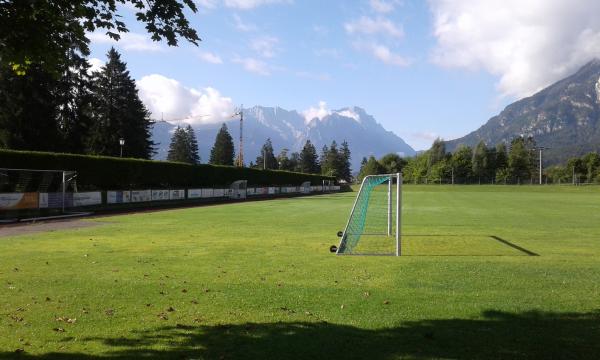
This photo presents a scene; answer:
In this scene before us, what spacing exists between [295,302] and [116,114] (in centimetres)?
6693

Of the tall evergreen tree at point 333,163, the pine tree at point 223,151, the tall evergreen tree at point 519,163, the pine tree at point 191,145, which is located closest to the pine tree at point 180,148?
the pine tree at point 191,145

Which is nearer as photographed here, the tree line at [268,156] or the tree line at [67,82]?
the tree line at [67,82]

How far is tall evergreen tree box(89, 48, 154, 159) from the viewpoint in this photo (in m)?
66.5

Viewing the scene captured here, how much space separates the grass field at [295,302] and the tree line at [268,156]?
104613 mm

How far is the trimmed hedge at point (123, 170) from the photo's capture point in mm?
31938

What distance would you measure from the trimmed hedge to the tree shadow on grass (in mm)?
29480

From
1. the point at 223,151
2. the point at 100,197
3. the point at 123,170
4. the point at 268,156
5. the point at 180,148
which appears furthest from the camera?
the point at 268,156

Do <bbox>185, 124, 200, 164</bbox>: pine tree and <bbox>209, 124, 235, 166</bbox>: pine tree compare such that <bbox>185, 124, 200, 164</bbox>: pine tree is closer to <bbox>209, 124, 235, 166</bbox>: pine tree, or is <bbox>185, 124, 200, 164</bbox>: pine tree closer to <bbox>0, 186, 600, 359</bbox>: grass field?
<bbox>209, 124, 235, 166</bbox>: pine tree

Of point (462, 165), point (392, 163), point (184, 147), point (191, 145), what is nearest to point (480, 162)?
point (462, 165)

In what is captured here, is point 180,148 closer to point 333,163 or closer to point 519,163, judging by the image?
point 333,163

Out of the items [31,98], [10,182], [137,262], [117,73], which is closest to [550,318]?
[137,262]

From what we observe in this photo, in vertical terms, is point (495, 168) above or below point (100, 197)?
above

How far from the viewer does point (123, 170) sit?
40.8 m

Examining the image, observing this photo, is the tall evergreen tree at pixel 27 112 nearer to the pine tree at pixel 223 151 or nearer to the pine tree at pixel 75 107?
the pine tree at pixel 75 107
